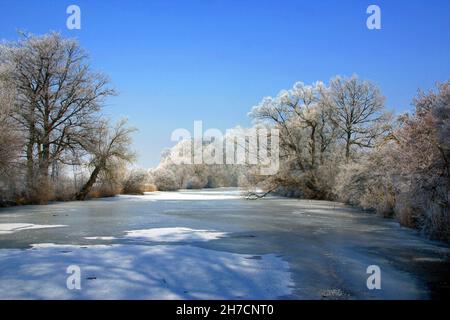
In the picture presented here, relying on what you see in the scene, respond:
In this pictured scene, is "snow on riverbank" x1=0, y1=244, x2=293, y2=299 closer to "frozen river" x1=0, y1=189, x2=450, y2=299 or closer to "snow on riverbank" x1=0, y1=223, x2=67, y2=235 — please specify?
"frozen river" x1=0, y1=189, x2=450, y2=299

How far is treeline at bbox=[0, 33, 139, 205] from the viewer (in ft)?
80.5

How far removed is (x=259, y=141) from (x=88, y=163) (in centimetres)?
1169

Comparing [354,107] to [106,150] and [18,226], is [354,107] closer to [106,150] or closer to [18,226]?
[106,150]

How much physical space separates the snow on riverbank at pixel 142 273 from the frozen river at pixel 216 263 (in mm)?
12

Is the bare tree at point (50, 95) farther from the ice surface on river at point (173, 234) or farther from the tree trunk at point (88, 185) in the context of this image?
the ice surface on river at point (173, 234)

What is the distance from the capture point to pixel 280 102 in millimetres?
29453

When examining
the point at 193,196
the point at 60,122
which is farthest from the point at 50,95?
the point at 193,196

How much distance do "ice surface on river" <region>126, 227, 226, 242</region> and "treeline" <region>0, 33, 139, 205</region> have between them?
583 inches

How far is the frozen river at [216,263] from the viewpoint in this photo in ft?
15.7

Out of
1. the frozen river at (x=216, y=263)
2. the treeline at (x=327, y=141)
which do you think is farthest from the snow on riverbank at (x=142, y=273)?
the treeline at (x=327, y=141)

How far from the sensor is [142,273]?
549 centimetres
